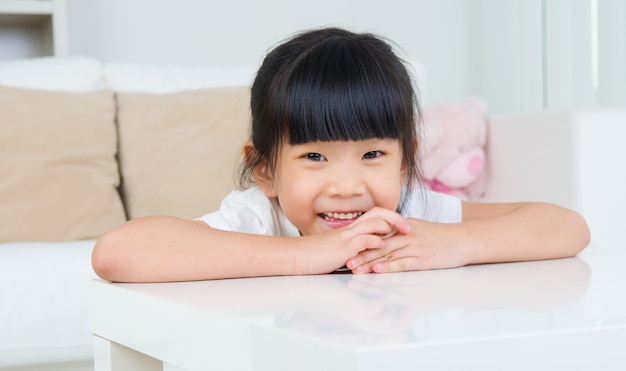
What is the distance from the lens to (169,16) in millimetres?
3270

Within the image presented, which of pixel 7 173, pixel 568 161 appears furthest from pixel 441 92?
pixel 7 173

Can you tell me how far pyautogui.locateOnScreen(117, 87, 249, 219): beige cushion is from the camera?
1923mm

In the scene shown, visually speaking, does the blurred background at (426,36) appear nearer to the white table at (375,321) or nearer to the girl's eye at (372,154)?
the girl's eye at (372,154)

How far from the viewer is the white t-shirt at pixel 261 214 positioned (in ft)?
3.77

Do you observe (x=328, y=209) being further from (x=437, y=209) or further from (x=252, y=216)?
(x=437, y=209)

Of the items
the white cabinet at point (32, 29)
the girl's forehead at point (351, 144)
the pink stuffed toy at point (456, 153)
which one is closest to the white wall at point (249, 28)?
the white cabinet at point (32, 29)

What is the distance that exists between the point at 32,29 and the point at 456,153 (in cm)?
165

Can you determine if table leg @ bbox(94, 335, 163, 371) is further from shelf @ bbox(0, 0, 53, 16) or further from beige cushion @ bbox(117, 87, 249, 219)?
shelf @ bbox(0, 0, 53, 16)

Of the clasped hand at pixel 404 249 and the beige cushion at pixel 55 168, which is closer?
the clasped hand at pixel 404 249

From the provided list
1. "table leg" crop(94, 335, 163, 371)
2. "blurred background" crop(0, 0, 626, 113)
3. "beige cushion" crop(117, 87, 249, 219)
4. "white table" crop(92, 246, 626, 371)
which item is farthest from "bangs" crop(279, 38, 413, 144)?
"blurred background" crop(0, 0, 626, 113)

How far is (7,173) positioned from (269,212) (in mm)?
834

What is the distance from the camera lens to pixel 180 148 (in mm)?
1985

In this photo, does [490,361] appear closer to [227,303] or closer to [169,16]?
[227,303]

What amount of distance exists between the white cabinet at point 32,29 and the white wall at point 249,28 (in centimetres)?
13
